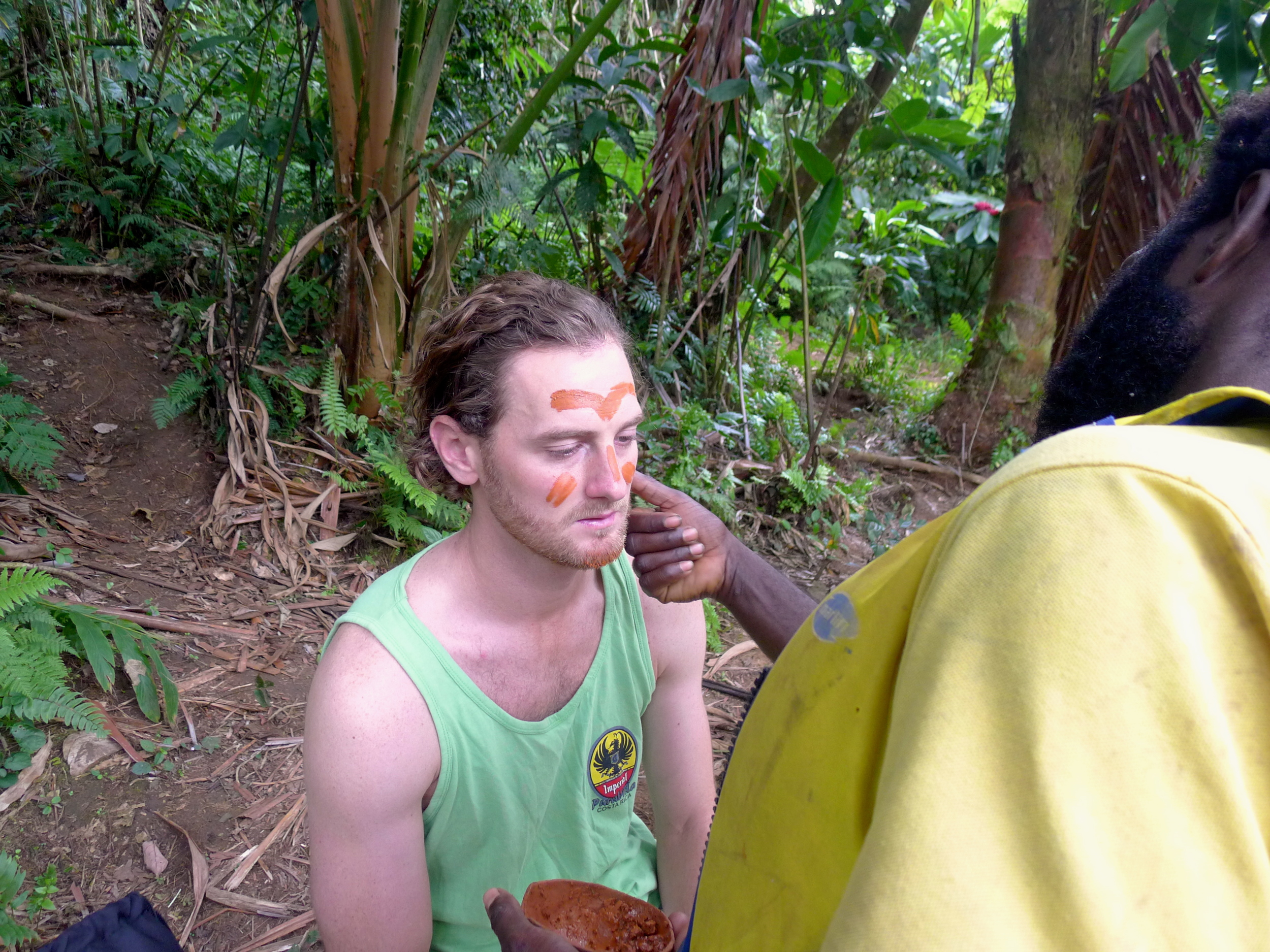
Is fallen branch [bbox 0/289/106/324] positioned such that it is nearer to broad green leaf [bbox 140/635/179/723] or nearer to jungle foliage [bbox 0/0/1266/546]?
jungle foliage [bbox 0/0/1266/546]

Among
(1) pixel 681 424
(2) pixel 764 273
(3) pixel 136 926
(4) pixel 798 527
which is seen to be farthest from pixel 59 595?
(2) pixel 764 273

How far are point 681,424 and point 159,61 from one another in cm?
438

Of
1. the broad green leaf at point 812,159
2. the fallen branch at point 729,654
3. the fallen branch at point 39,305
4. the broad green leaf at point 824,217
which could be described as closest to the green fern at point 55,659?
the fallen branch at point 39,305

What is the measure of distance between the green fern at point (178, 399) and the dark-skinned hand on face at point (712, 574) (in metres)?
2.66

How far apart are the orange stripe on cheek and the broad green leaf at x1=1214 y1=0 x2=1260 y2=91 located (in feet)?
8.56

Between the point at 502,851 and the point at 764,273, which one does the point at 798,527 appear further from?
the point at 502,851

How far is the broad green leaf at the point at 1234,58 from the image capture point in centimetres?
248

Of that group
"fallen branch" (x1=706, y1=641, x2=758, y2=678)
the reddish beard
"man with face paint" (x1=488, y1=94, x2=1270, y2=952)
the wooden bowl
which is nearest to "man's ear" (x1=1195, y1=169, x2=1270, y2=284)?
Result: "man with face paint" (x1=488, y1=94, x2=1270, y2=952)

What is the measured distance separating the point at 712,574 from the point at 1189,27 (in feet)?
7.87

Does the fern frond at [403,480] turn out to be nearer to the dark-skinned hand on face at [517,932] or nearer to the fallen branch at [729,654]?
the fallen branch at [729,654]

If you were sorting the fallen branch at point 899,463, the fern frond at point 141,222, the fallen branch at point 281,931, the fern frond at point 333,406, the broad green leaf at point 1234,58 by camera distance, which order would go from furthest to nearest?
the fallen branch at point 899,463
the fern frond at point 141,222
the fern frond at point 333,406
the broad green leaf at point 1234,58
the fallen branch at point 281,931

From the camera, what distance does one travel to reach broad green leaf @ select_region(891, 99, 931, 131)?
361 cm

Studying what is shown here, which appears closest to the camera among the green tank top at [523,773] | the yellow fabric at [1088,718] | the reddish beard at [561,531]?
the yellow fabric at [1088,718]

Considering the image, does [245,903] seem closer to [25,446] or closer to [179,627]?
[179,627]
